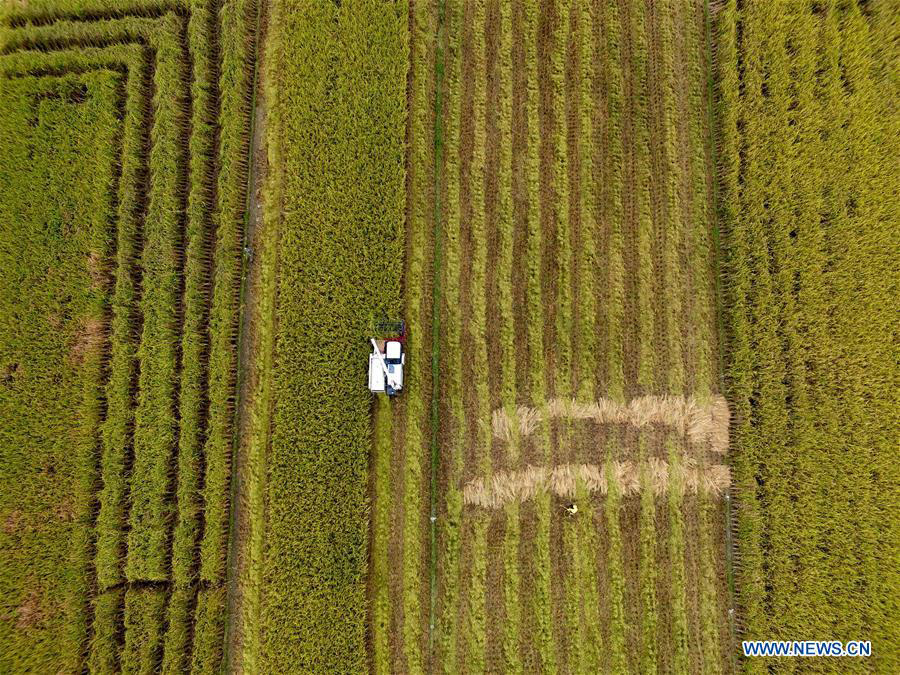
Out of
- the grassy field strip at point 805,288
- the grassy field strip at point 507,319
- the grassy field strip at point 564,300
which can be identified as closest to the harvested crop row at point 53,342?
the grassy field strip at point 507,319

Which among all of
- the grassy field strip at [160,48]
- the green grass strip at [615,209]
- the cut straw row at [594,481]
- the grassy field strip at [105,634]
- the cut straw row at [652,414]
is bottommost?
the grassy field strip at [105,634]

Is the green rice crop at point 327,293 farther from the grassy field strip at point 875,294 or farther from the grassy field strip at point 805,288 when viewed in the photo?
the grassy field strip at point 875,294

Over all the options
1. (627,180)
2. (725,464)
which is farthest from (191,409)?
(725,464)

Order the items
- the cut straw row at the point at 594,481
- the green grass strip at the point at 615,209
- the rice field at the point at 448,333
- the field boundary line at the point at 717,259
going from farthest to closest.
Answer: the green grass strip at the point at 615,209, the cut straw row at the point at 594,481, the field boundary line at the point at 717,259, the rice field at the point at 448,333

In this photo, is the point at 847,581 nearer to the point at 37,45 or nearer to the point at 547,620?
the point at 547,620

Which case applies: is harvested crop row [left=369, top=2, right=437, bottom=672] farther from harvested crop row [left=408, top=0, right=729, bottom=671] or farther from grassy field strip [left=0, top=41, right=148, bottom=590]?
grassy field strip [left=0, top=41, right=148, bottom=590]

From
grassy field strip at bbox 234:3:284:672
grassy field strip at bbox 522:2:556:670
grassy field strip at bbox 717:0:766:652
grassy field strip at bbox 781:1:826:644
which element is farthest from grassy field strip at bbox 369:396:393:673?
grassy field strip at bbox 781:1:826:644

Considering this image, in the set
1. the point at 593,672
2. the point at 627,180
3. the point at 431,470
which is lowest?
the point at 593,672

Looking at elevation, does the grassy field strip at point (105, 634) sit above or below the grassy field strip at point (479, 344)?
below
